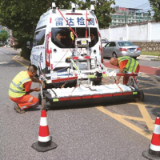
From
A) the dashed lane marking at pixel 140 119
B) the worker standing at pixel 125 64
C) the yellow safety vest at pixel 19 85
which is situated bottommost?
the dashed lane marking at pixel 140 119

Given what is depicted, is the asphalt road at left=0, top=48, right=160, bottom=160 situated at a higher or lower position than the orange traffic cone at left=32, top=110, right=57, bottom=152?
lower

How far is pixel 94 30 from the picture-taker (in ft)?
28.2

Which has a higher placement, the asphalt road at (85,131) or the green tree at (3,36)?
the green tree at (3,36)

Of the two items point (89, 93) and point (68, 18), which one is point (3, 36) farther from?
point (89, 93)

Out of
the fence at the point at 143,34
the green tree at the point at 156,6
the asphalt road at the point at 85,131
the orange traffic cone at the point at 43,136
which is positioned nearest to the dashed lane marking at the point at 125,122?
the asphalt road at the point at 85,131

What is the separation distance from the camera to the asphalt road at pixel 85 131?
3826 mm

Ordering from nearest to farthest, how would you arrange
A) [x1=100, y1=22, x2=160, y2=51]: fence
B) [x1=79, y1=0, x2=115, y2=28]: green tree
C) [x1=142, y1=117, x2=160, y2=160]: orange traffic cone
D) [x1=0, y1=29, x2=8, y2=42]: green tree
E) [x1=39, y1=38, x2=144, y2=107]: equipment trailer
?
[x1=142, y1=117, x2=160, y2=160]: orange traffic cone < [x1=39, y1=38, x2=144, y2=107]: equipment trailer < [x1=100, y1=22, x2=160, y2=51]: fence < [x1=79, y1=0, x2=115, y2=28]: green tree < [x1=0, y1=29, x2=8, y2=42]: green tree

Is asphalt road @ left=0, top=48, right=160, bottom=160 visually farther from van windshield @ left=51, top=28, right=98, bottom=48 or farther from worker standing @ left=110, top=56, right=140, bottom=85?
A: van windshield @ left=51, top=28, right=98, bottom=48

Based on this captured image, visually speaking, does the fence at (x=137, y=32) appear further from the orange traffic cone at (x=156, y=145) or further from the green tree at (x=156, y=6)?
the orange traffic cone at (x=156, y=145)

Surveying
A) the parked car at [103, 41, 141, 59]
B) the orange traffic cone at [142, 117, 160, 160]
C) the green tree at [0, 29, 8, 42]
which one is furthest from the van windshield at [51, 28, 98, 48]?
the green tree at [0, 29, 8, 42]

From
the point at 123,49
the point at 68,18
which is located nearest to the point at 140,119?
the point at 68,18

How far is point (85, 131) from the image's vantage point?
15.5ft

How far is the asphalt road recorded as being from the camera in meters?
3.83

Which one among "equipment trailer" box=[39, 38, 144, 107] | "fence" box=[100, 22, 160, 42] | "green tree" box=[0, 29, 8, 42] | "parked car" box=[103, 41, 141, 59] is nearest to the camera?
"equipment trailer" box=[39, 38, 144, 107]
